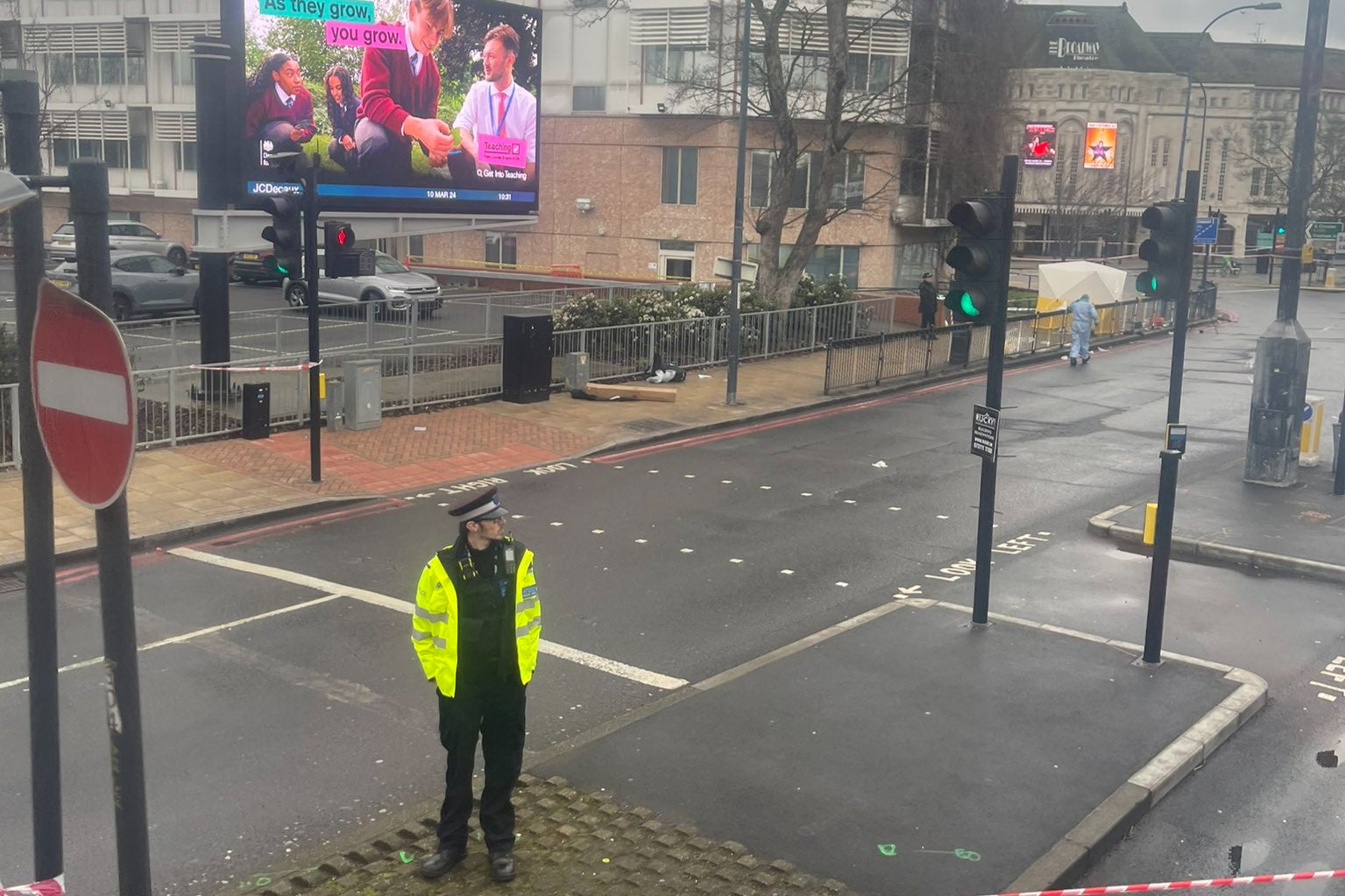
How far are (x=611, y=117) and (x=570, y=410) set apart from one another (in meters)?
23.3

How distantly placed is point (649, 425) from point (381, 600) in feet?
29.9

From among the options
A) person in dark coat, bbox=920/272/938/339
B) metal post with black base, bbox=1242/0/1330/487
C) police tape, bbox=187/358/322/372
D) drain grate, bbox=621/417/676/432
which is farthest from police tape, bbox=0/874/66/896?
person in dark coat, bbox=920/272/938/339

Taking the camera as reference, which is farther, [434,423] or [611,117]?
[611,117]

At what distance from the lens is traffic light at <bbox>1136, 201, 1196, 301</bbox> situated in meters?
9.37

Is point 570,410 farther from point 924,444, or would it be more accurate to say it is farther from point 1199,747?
point 1199,747

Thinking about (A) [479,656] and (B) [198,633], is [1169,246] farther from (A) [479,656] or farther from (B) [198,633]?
(B) [198,633]

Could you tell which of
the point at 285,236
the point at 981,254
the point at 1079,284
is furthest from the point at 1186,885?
the point at 1079,284

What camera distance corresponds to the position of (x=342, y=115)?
20500mm

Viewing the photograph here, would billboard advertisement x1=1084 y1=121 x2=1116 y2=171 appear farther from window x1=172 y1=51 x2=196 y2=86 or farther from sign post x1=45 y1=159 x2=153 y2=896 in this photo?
sign post x1=45 y1=159 x2=153 y2=896

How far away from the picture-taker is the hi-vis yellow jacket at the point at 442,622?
19.3 feet

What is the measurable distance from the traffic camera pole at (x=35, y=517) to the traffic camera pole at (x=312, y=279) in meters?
10.1

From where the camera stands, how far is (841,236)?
4216 cm

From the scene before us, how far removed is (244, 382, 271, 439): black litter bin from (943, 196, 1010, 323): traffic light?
10.5m

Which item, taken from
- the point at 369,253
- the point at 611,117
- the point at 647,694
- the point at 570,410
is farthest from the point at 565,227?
the point at 647,694
